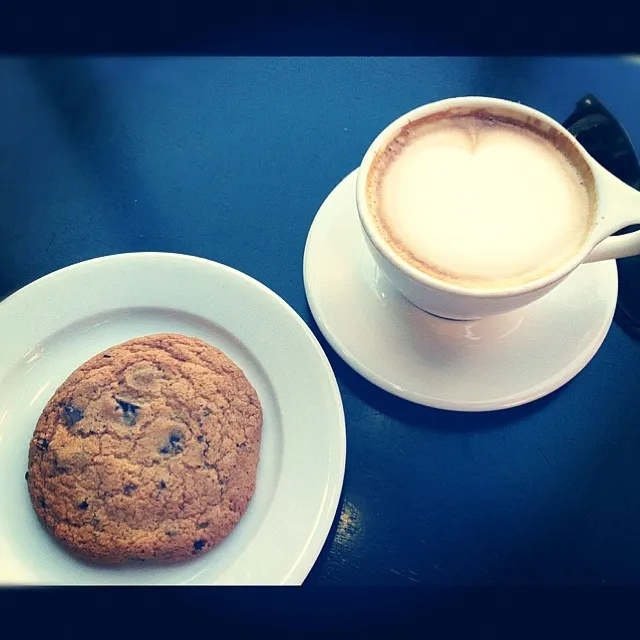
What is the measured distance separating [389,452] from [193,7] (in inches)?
19.9

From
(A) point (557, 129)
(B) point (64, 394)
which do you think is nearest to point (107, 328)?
(B) point (64, 394)

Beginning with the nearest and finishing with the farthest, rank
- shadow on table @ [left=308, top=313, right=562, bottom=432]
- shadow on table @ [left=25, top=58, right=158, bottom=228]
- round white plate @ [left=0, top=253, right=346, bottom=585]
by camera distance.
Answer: round white plate @ [left=0, top=253, right=346, bottom=585] < shadow on table @ [left=308, top=313, right=562, bottom=432] < shadow on table @ [left=25, top=58, right=158, bottom=228]

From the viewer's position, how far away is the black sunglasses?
2.66 ft

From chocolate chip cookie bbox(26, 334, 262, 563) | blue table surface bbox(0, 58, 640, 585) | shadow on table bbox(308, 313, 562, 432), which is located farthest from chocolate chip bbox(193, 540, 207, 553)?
shadow on table bbox(308, 313, 562, 432)

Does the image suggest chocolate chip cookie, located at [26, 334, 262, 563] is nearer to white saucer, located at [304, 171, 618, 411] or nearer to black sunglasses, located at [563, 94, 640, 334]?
white saucer, located at [304, 171, 618, 411]

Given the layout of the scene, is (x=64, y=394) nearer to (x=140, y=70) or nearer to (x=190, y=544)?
(x=190, y=544)

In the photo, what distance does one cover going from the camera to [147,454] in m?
0.69

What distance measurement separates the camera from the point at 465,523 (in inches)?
28.0

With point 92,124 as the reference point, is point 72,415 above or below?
below

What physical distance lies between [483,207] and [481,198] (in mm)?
12

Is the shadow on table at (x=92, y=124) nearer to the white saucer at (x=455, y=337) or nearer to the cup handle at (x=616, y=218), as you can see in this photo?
the white saucer at (x=455, y=337)

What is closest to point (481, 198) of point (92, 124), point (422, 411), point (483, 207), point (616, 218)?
point (483, 207)

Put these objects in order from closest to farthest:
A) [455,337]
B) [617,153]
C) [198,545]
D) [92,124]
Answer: [198,545] → [455,337] → [617,153] → [92,124]

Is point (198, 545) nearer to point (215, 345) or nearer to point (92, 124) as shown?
point (215, 345)
